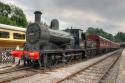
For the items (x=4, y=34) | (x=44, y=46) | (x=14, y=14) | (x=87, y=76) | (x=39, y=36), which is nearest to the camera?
(x=87, y=76)

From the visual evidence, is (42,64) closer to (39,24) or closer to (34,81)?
(39,24)

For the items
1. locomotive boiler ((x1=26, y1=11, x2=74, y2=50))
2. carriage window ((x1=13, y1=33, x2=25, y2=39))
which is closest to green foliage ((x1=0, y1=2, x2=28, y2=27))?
carriage window ((x1=13, y1=33, x2=25, y2=39))

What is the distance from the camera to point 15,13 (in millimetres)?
69000

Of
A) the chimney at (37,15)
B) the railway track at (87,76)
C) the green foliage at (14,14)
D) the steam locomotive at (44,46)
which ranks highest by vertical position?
the green foliage at (14,14)

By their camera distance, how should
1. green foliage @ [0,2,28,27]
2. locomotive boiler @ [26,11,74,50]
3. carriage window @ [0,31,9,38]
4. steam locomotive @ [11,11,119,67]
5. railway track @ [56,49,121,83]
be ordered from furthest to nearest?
green foliage @ [0,2,28,27], carriage window @ [0,31,9,38], locomotive boiler @ [26,11,74,50], steam locomotive @ [11,11,119,67], railway track @ [56,49,121,83]

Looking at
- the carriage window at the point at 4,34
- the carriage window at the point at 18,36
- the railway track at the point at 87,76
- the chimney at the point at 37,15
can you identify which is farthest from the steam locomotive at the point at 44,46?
the carriage window at the point at 18,36

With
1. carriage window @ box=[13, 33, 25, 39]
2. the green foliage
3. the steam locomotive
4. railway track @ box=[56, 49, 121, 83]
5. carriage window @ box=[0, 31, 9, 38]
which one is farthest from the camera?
the green foliage

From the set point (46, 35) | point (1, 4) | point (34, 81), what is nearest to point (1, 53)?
point (46, 35)

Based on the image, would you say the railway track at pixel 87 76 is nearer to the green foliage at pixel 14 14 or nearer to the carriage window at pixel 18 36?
the carriage window at pixel 18 36

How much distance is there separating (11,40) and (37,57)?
668 cm

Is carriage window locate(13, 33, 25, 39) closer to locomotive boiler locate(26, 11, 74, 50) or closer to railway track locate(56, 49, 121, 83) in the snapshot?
locomotive boiler locate(26, 11, 74, 50)

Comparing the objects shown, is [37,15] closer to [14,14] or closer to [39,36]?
[39,36]

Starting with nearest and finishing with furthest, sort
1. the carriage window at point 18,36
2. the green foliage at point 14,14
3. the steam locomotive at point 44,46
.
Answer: the steam locomotive at point 44,46 → the carriage window at point 18,36 → the green foliage at point 14,14

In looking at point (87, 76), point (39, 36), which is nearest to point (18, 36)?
point (39, 36)
